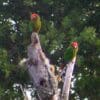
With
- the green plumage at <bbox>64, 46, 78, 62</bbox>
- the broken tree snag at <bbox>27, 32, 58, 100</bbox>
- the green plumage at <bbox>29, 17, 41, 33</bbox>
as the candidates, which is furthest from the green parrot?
the green plumage at <bbox>29, 17, 41, 33</bbox>

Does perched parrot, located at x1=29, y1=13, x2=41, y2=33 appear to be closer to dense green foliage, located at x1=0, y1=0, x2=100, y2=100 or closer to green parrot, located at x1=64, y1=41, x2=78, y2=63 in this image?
green parrot, located at x1=64, y1=41, x2=78, y2=63

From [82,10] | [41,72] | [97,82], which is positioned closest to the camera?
[41,72]

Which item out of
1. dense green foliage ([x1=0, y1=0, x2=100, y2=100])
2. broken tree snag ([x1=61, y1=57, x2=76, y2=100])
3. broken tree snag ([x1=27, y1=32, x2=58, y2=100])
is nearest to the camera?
broken tree snag ([x1=27, y1=32, x2=58, y2=100])

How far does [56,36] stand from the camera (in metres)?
8.36

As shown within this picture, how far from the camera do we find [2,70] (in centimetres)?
833

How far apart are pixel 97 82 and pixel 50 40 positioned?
108 centimetres

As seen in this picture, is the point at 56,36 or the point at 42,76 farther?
the point at 56,36

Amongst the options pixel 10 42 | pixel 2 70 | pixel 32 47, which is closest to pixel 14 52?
pixel 10 42

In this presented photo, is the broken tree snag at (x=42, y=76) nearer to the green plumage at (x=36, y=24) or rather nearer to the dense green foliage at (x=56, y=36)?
the green plumage at (x=36, y=24)

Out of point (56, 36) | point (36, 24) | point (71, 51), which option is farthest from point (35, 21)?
point (56, 36)

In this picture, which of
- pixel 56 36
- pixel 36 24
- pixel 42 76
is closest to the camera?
pixel 42 76

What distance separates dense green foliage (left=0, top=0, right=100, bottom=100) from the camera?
8.25 m

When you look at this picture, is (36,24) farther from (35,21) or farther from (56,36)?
(56,36)

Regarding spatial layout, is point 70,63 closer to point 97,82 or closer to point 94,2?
point 97,82
